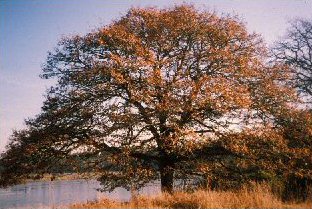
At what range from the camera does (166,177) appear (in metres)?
21.4

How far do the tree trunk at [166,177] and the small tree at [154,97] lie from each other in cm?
5

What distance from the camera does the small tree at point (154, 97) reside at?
63.2ft

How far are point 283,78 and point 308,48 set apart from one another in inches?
471

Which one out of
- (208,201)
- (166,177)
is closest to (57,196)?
(166,177)

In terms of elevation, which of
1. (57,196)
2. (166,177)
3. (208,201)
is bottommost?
(57,196)

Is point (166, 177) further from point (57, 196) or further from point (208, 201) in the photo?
point (57, 196)

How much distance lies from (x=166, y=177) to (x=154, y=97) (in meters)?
4.64

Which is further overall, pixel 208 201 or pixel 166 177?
pixel 166 177

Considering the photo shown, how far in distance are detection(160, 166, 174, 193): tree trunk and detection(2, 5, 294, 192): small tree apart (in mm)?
55

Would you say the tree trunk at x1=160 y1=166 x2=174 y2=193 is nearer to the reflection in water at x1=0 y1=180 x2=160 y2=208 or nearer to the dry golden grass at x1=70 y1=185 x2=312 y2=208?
the reflection in water at x1=0 y1=180 x2=160 y2=208

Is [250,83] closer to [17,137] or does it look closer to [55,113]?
[55,113]

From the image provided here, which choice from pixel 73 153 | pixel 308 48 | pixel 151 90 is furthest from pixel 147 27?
pixel 308 48

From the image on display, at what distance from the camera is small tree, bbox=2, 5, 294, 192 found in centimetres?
1925

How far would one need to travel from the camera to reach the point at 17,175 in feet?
66.2
